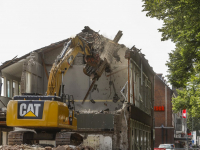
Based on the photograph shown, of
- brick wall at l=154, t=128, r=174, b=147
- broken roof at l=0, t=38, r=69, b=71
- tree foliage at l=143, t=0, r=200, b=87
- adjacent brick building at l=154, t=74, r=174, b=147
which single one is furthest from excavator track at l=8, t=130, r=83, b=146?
adjacent brick building at l=154, t=74, r=174, b=147

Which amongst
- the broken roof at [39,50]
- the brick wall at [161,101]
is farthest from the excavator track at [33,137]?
the brick wall at [161,101]

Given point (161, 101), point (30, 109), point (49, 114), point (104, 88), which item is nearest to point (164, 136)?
point (161, 101)

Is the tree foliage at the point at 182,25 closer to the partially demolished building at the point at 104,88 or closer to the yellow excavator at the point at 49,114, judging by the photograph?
the partially demolished building at the point at 104,88

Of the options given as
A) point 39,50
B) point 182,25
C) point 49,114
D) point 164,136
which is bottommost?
point 164,136

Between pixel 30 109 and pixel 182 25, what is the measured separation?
8.17m

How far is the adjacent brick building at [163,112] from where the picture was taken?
7238 centimetres

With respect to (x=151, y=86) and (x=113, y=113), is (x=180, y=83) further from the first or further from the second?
(x=151, y=86)

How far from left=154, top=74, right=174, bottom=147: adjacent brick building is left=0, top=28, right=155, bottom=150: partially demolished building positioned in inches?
1515

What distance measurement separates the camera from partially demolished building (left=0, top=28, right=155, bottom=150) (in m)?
25.1

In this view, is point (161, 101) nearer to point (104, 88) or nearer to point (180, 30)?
point (104, 88)

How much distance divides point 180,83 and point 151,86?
14511 mm

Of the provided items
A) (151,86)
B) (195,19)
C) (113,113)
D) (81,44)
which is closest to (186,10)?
(195,19)

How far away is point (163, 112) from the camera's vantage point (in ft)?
242

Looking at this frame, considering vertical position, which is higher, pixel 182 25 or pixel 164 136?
pixel 182 25
